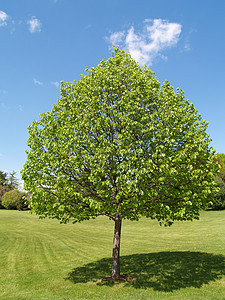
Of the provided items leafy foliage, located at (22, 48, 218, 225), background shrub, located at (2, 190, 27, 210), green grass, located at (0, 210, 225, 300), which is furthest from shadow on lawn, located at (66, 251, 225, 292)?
background shrub, located at (2, 190, 27, 210)

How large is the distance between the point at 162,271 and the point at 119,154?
9155mm

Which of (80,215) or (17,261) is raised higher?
(80,215)

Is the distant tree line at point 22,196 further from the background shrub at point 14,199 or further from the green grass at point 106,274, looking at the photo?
the green grass at point 106,274

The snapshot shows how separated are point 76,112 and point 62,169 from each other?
3.52 metres

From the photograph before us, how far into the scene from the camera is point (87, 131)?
13.0 metres

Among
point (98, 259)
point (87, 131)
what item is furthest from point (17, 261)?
point (87, 131)

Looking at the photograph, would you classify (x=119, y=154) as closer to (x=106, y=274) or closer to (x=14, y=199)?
(x=106, y=274)

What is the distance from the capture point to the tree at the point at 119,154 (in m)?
11.8

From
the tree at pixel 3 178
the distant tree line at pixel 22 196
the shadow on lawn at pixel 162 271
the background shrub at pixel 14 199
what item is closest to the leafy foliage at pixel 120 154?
the shadow on lawn at pixel 162 271

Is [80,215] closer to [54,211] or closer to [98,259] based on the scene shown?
[54,211]

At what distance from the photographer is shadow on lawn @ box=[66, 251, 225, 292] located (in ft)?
43.0

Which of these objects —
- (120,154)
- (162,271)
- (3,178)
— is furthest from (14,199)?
(120,154)

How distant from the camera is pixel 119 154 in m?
12.3

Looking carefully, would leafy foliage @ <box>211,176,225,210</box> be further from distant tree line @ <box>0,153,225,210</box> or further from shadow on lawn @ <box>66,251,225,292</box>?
shadow on lawn @ <box>66,251,225,292</box>
